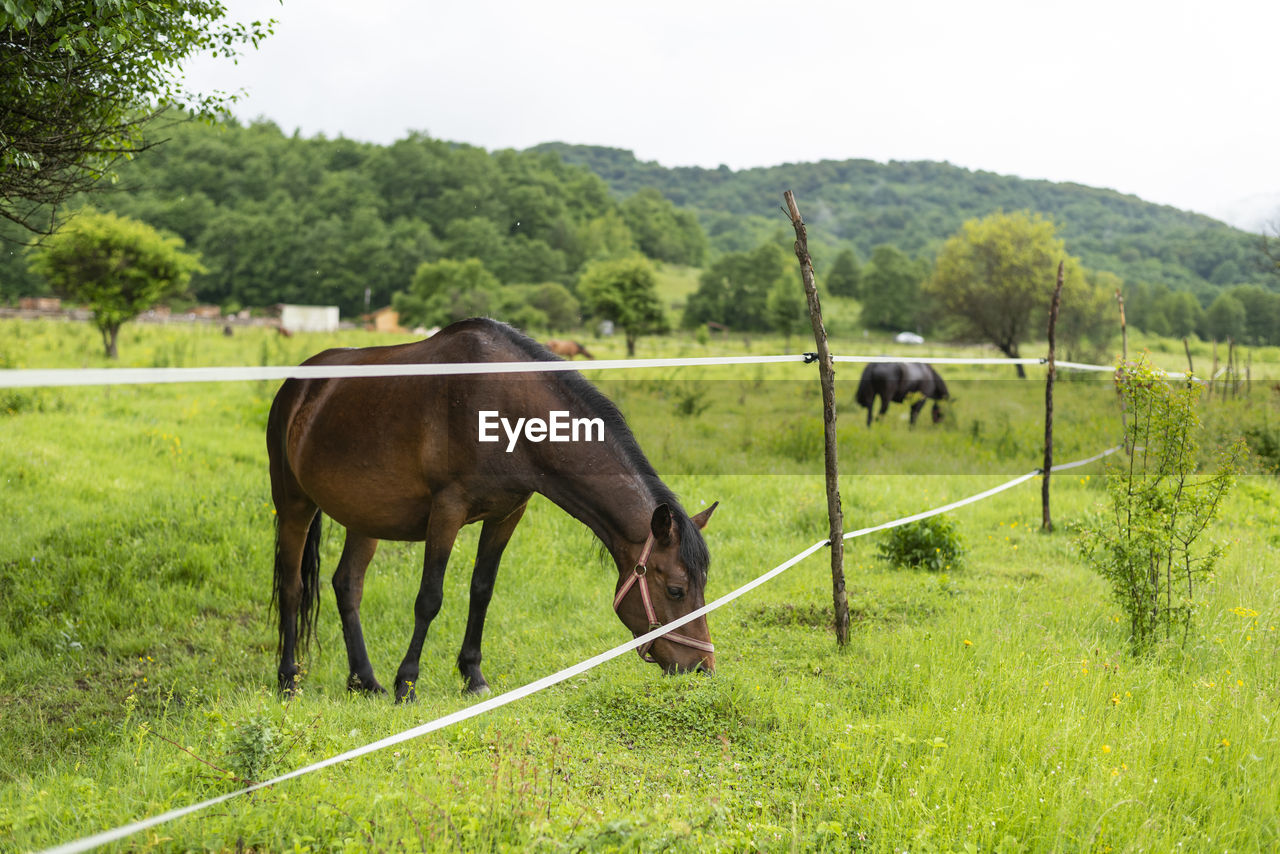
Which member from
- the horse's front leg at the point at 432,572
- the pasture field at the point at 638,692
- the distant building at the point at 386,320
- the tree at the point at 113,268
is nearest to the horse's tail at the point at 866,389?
the pasture field at the point at 638,692

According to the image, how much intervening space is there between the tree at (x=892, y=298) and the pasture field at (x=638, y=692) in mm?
80142

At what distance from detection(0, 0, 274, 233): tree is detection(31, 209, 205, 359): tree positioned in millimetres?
19958

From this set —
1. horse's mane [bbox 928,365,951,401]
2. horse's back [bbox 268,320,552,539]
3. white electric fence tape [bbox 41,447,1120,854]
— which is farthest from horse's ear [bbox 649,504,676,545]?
horse's mane [bbox 928,365,951,401]

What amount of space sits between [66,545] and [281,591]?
311 cm

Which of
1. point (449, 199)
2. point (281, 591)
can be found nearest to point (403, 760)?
point (281, 591)

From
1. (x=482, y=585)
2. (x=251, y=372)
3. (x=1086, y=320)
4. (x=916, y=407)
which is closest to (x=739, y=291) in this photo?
(x=1086, y=320)

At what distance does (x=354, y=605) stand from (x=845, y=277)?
98401 mm

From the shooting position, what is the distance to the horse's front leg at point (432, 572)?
442 centimetres

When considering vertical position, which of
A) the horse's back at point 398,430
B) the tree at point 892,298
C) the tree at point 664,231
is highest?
the tree at point 664,231

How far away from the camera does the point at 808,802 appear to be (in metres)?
3.11

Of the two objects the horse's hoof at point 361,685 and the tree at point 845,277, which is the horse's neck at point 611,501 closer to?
the horse's hoof at point 361,685

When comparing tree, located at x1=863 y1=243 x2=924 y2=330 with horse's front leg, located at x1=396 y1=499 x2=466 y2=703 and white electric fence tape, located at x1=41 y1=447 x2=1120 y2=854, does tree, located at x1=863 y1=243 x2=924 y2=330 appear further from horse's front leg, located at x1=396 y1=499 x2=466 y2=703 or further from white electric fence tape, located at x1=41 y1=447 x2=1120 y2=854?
white electric fence tape, located at x1=41 y1=447 x2=1120 y2=854

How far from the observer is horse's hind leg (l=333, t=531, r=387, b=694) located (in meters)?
5.14

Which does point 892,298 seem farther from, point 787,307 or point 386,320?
point 386,320
